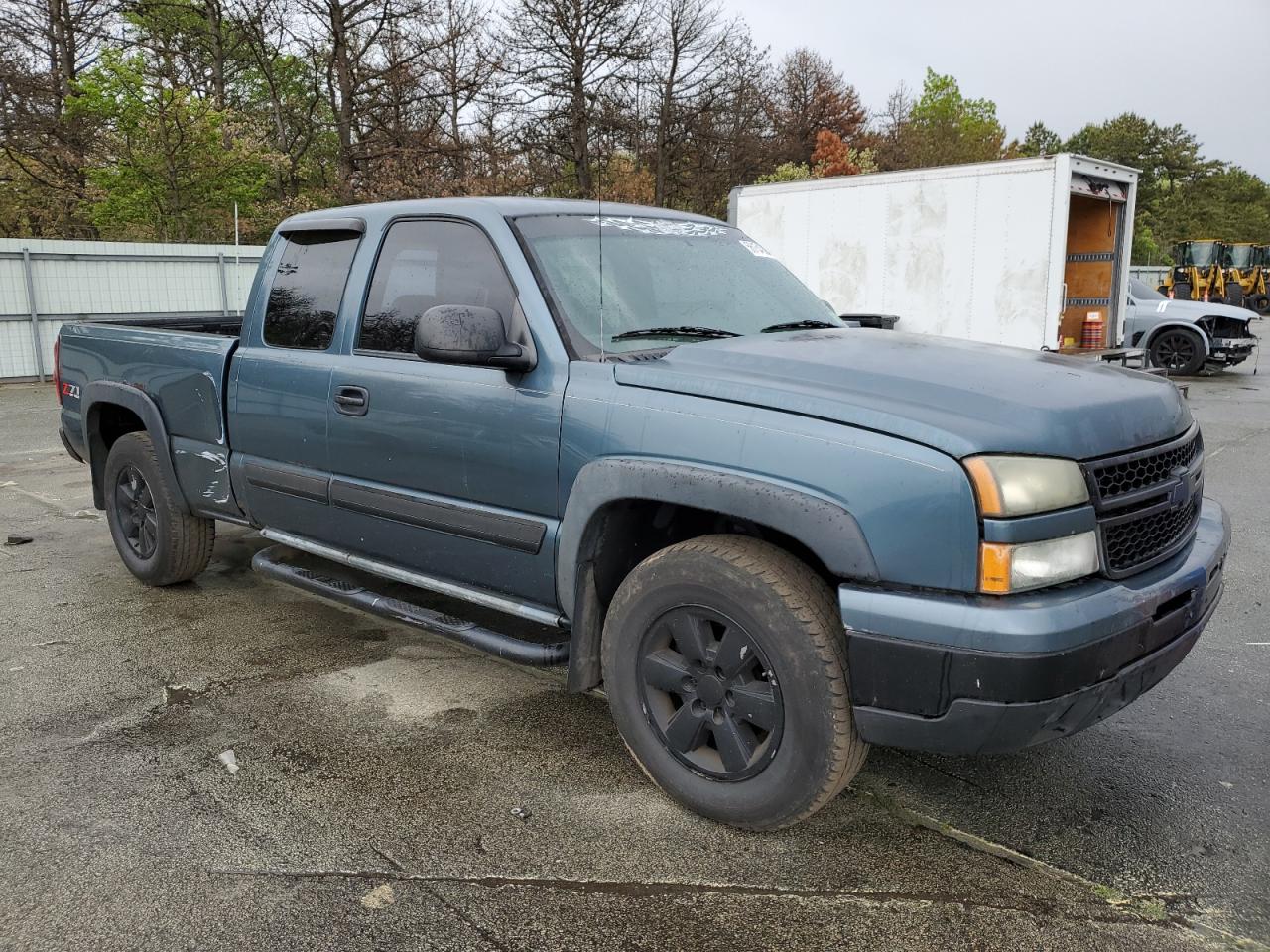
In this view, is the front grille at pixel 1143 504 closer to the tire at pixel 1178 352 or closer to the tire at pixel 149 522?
the tire at pixel 149 522

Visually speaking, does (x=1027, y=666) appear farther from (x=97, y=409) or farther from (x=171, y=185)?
(x=171, y=185)

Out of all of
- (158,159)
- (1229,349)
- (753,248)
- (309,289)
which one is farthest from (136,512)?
(158,159)

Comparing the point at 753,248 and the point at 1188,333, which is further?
the point at 1188,333

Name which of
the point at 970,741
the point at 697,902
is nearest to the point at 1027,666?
the point at 970,741

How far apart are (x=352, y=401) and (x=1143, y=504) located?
2759 mm

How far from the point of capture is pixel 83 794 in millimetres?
3203

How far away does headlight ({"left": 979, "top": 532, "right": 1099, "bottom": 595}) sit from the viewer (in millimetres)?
2455

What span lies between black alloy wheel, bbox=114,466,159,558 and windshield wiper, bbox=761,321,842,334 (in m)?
3.34

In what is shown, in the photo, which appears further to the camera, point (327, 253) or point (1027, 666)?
point (327, 253)

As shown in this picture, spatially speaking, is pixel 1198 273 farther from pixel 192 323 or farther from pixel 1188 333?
pixel 192 323

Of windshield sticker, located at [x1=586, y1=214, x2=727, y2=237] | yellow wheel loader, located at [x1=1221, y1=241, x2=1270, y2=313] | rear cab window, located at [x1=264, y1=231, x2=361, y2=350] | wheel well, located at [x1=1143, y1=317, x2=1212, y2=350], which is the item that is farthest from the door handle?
yellow wheel loader, located at [x1=1221, y1=241, x2=1270, y2=313]

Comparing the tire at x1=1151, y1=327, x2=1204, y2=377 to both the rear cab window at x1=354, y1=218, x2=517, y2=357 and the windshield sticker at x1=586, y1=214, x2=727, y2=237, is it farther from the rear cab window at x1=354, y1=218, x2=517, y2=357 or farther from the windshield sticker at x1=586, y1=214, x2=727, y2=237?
the rear cab window at x1=354, y1=218, x2=517, y2=357

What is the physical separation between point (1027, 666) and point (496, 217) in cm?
236

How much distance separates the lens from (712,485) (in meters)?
2.80
